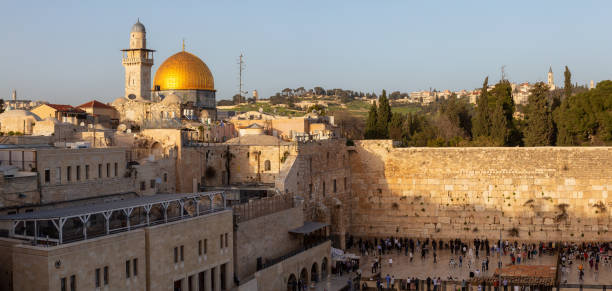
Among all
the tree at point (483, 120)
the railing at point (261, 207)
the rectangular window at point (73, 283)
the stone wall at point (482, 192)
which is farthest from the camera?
the tree at point (483, 120)

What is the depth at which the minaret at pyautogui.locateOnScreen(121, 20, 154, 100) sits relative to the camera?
4409 cm

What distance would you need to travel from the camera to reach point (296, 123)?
1437 inches

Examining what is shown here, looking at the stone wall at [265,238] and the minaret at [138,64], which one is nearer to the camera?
the stone wall at [265,238]

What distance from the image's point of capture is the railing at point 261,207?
2073cm

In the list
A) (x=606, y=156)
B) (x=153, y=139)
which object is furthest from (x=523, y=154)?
(x=153, y=139)

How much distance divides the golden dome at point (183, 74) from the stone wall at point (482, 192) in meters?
A: 12.7

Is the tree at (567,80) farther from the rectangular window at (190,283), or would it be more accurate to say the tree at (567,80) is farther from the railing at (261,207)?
the rectangular window at (190,283)

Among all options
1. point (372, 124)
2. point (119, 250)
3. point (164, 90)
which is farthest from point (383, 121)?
point (119, 250)

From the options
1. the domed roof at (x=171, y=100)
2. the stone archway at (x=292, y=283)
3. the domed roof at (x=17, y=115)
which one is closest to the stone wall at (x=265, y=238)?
the stone archway at (x=292, y=283)

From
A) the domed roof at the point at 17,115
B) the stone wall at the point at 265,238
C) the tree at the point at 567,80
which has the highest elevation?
the tree at the point at 567,80

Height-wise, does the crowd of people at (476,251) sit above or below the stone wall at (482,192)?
below

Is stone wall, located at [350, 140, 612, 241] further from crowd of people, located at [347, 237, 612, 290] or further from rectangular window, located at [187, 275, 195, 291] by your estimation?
rectangular window, located at [187, 275, 195, 291]

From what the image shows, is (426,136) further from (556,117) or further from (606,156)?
(606,156)

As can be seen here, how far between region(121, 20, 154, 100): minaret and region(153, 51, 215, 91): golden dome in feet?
11.0
